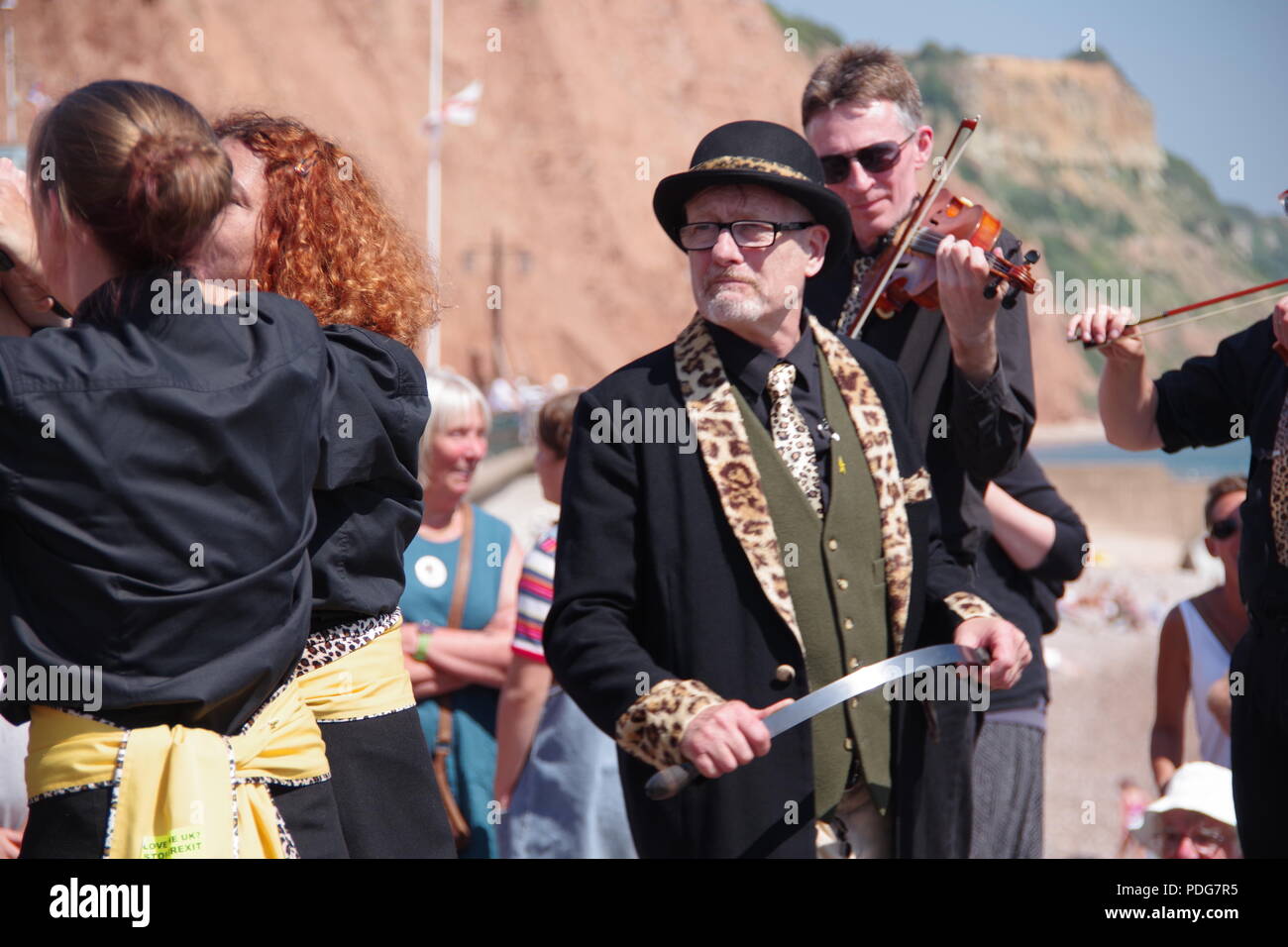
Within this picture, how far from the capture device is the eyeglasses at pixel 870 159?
3.58 m

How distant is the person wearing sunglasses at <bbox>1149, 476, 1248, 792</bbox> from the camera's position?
4379 millimetres

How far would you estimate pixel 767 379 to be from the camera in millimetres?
2963

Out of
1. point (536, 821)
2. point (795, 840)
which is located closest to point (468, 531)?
point (536, 821)

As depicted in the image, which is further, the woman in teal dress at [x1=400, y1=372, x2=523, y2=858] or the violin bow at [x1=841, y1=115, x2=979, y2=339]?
the woman in teal dress at [x1=400, y1=372, x2=523, y2=858]

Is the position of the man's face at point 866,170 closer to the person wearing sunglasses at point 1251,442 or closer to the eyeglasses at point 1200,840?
the person wearing sunglasses at point 1251,442

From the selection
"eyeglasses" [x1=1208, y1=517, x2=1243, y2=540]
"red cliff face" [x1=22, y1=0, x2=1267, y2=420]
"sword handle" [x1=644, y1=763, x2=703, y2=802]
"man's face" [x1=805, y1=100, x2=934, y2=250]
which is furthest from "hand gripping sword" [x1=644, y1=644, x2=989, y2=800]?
"red cliff face" [x1=22, y1=0, x2=1267, y2=420]

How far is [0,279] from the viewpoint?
239 centimetres

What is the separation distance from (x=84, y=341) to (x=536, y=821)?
2.22 m

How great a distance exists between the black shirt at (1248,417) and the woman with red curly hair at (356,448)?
169cm

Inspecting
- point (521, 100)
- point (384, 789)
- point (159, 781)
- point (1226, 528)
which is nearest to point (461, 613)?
point (384, 789)

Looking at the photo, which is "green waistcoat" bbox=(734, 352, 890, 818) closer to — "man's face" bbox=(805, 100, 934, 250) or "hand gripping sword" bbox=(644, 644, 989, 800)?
"hand gripping sword" bbox=(644, 644, 989, 800)

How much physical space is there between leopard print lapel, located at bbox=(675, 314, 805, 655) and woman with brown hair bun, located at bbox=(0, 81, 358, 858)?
104 centimetres

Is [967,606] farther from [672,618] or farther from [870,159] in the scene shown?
[870,159]
